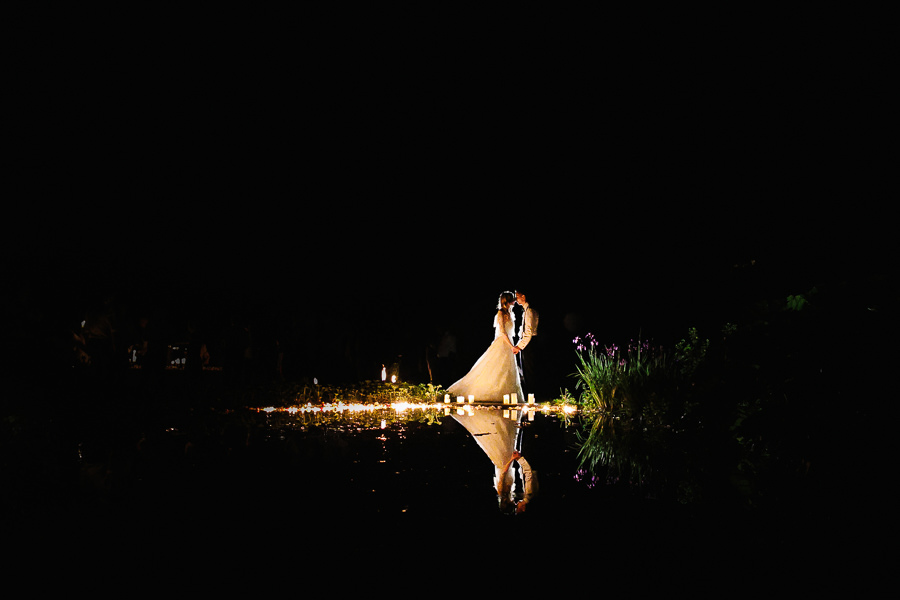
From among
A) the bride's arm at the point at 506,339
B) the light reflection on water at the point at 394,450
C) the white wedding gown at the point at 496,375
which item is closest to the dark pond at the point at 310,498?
the light reflection on water at the point at 394,450

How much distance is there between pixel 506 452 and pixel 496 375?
678 cm

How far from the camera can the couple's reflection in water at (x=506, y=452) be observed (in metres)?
4.92

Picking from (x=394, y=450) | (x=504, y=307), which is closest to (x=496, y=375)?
(x=504, y=307)

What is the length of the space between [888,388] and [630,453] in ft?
10.3

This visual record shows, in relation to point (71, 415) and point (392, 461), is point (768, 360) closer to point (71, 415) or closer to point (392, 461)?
point (392, 461)

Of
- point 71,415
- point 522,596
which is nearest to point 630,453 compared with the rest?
point 522,596

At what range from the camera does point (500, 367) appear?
13938mm

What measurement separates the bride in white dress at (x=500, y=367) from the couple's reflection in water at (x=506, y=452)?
4.24 ft

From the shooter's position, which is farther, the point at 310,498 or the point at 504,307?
the point at 504,307

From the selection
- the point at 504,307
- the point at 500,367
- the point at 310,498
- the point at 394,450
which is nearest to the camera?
the point at 310,498

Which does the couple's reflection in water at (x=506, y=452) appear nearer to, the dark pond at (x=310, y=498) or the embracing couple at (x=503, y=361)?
the dark pond at (x=310, y=498)

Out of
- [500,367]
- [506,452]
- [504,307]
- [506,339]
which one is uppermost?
[504,307]

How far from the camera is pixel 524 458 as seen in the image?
6781 mm

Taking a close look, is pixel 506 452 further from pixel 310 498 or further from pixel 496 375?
pixel 496 375
